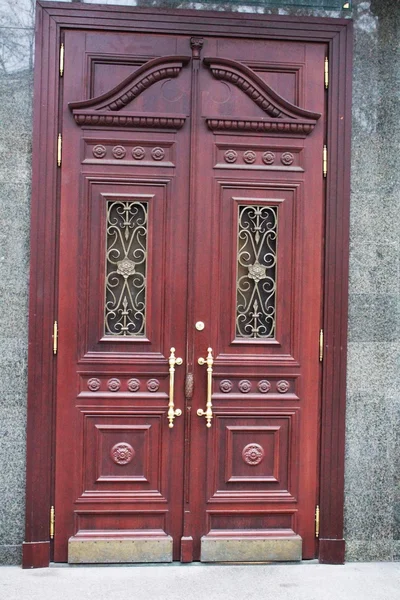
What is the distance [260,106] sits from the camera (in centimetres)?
463

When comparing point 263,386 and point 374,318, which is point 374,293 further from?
point 263,386

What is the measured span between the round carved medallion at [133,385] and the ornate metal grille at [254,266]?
678 millimetres

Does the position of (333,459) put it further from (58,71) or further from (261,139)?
(58,71)

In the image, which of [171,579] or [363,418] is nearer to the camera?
[171,579]

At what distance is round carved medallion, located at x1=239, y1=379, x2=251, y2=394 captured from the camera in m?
4.63

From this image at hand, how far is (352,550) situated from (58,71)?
135 inches

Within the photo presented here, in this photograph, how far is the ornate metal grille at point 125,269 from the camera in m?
4.59

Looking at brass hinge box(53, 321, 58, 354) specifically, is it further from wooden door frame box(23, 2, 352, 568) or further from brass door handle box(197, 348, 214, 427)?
brass door handle box(197, 348, 214, 427)

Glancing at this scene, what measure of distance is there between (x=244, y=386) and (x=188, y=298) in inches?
25.1

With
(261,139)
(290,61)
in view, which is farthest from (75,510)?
(290,61)

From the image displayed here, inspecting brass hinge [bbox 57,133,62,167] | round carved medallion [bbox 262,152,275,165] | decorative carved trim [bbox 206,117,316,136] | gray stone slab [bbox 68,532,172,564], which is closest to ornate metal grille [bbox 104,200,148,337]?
brass hinge [bbox 57,133,62,167]

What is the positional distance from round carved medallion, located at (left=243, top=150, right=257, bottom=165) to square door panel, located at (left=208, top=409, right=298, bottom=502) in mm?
1533

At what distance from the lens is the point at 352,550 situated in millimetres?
4691

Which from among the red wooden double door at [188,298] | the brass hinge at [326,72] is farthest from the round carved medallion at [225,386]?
the brass hinge at [326,72]
